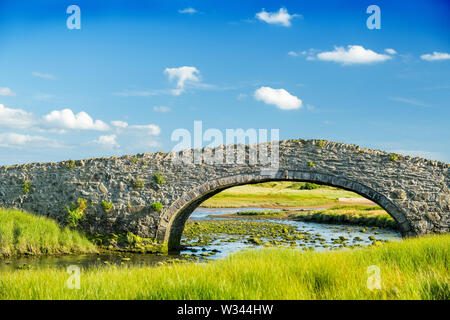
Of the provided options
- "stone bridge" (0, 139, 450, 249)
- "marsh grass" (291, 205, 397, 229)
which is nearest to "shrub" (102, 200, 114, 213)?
"stone bridge" (0, 139, 450, 249)

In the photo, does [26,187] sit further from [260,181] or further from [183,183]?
[260,181]

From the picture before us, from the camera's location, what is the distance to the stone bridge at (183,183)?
15141 millimetres

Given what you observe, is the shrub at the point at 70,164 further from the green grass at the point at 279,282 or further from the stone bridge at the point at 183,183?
the green grass at the point at 279,282

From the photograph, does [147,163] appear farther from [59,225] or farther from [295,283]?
[295,283]

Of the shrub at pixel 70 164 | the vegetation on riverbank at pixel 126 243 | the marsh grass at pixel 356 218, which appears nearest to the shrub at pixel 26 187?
the shrub at pixel 70 164

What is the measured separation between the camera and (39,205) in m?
17.7

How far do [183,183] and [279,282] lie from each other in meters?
10.1

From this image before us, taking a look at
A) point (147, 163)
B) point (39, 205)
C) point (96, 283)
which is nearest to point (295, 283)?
point (96, 283)

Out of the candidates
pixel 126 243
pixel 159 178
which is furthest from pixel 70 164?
pixel 126 243

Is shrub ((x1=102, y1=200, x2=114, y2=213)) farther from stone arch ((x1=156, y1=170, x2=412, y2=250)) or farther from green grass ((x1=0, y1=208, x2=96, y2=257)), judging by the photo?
stone arch ((x1=156, y1=170, x2=412, y2=250))

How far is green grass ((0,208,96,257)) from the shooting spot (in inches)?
619

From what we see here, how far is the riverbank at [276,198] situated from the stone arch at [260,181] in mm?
33972

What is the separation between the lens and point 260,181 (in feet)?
53.2

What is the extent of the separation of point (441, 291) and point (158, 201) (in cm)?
1206
